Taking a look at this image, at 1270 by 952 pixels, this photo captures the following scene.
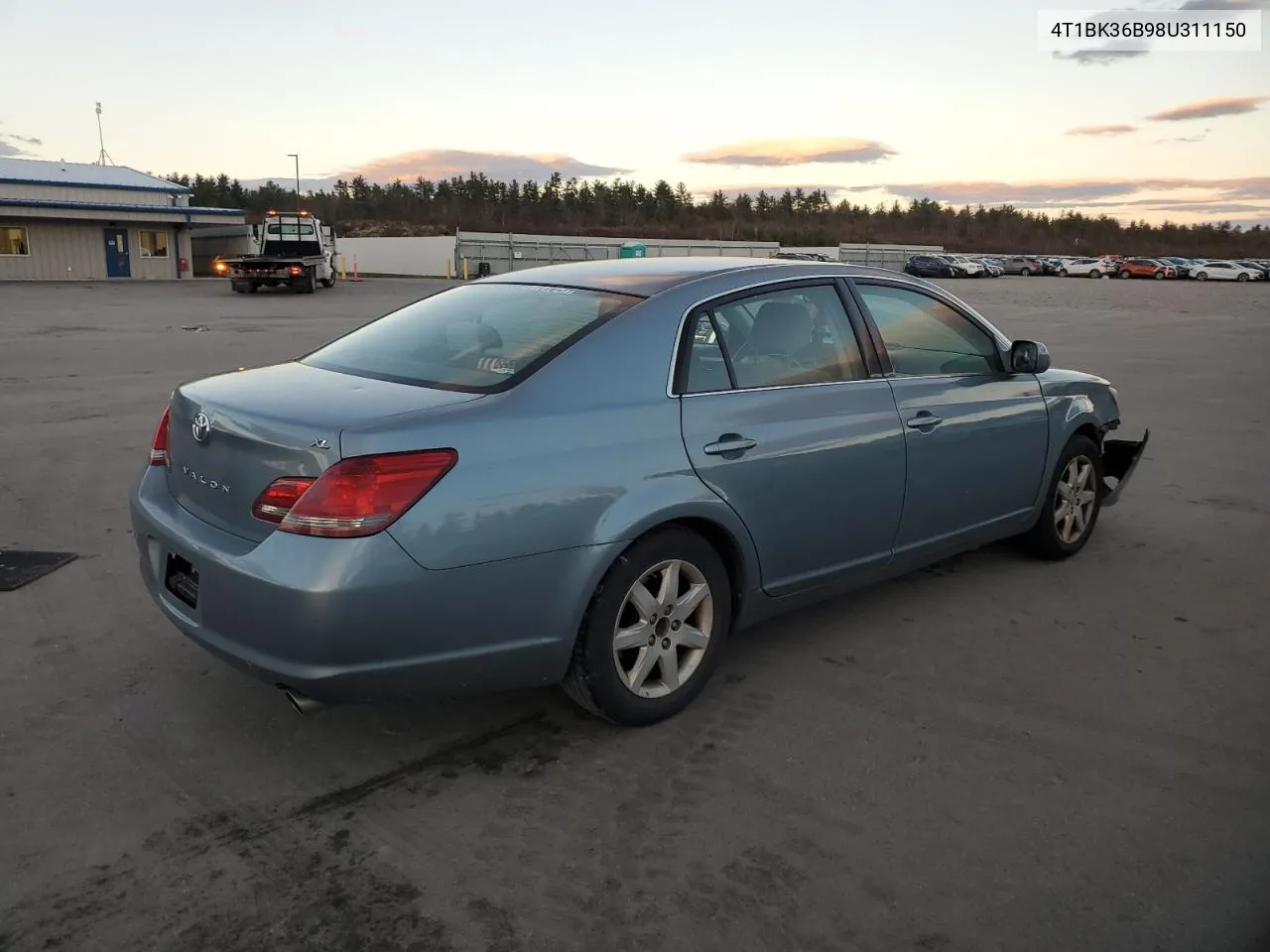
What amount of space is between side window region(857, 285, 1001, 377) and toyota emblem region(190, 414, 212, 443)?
2701mm

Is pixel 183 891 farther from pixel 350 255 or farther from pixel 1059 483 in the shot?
pixel 350 255

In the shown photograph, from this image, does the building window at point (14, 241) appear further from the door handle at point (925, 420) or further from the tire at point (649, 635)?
the tire at point (649, 635)

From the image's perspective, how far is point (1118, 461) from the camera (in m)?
6.15

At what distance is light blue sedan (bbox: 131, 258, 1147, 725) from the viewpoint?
295cm

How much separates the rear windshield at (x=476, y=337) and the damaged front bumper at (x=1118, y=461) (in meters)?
3.61

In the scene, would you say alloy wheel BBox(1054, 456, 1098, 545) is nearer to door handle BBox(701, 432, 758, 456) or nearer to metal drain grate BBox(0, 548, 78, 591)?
door handle BBox(701, 432, 758, 456)

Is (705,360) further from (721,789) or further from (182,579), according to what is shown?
(182,579)

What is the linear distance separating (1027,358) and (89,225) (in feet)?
162

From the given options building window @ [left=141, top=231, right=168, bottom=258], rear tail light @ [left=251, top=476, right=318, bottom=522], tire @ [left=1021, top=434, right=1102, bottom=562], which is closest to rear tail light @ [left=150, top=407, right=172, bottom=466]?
rear tail light @ [left=251, top=476, right=318, bottom=522]

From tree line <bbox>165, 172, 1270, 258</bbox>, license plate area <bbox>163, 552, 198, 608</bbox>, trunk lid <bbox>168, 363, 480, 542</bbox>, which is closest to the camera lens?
trunk lid <bbox>168, 363, 480, 542</bbox>

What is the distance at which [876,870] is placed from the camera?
278 cm

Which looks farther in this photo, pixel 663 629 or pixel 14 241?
pixel 14 241

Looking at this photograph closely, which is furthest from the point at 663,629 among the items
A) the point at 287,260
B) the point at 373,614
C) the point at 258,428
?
the point at 287,260

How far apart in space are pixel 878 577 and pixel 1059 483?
5.28 feet
